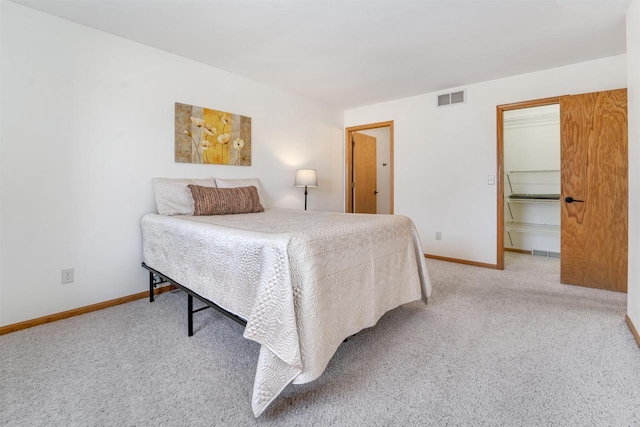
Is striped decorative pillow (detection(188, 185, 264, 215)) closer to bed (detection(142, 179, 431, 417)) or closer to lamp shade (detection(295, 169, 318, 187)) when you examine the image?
bed (detection(142, 179, 431, 417))

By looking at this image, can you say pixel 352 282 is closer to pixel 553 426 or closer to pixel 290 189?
pixel 553 426

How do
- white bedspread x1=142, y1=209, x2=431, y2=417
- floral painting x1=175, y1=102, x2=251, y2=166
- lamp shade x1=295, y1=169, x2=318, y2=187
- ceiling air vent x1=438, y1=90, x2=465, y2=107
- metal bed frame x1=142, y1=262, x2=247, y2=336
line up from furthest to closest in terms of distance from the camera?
1. lamp shade x1=295, y1=169, x2=318, y2=187
2. ceiling air vent x1=438, y1=90, x2=465, y2=107
3. floral painting x1=175, y1=102, x2=251, y2=166
4. metal bed frame x1=142, y1=262, x2=247, y2=336
5. white bedspread x1=142, y1=209, x2=431, y2=417

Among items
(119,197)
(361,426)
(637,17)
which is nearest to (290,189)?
(119,197)

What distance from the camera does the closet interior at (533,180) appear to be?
4.36 metres

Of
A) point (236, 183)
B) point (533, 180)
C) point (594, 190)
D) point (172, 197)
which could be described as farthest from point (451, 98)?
point (172, 197)

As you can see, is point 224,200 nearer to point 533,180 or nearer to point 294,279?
point 294,279

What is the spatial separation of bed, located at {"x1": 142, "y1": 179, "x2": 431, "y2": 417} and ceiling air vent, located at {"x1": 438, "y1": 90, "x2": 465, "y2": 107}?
98.0 inches

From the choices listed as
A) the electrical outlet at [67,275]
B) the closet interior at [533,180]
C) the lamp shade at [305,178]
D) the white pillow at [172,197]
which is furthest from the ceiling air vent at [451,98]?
the electrical outlet at [67,275]

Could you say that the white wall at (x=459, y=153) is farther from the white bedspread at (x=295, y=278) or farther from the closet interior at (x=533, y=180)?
the white bedspread at (x=295, y=278)

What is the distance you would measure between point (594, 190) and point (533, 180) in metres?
1.91

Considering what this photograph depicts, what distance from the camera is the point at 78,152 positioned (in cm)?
231

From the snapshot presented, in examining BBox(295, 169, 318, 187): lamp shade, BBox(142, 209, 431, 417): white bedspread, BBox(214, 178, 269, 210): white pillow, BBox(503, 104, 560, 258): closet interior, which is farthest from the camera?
BBox(503, 104, 560, 258): closet interior

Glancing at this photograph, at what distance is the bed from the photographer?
126 centimetres

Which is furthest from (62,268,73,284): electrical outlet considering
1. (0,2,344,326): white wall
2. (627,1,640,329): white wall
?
(627,1,640,329): white wall
